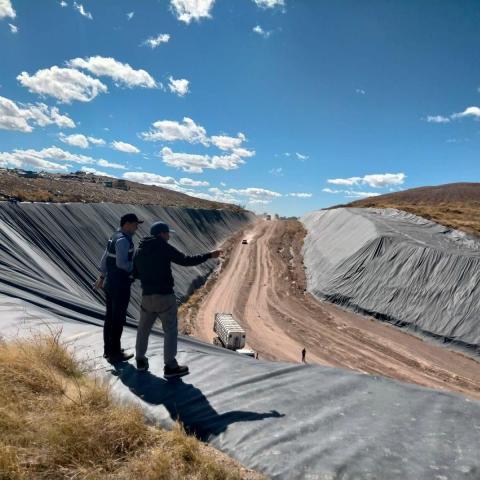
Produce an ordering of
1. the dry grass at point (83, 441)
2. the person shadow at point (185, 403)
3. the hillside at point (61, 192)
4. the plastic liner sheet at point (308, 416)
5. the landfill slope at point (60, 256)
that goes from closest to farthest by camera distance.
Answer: the dry grass at point (83, 441), the plastic liner sheet at point (308, 416), the person shadow at point (185, 403), the landfill slope at point (60, 256), the hillside at point (61, 192)

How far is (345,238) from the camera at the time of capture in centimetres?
4141

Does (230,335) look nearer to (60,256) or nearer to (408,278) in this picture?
(60,256)

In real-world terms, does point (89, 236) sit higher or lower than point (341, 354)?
higher

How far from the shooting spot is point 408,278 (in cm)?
2781

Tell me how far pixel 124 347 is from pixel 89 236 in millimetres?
16940

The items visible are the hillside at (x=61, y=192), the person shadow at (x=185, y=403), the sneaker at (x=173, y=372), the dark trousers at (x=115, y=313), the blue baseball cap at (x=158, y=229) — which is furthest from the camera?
the hillside at (x=61, y=192)

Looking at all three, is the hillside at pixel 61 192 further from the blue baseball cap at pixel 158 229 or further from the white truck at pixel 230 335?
the blue baseball cap at pixel 158 229

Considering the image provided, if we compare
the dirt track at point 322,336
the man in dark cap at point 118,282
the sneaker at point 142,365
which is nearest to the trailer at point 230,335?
the dirt track at point 322,336

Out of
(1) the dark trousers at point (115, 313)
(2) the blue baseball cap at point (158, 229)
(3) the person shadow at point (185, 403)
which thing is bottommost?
(3) the person shadow at point (185, 403)

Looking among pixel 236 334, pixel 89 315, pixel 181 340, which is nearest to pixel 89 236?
pixel 236 334

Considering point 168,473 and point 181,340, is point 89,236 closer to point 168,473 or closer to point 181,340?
point 181,340

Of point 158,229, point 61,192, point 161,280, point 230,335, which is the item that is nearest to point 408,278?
point 230,335

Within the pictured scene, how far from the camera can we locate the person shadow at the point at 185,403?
13.8 ft

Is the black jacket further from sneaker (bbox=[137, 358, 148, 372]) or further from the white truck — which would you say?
the white truck
